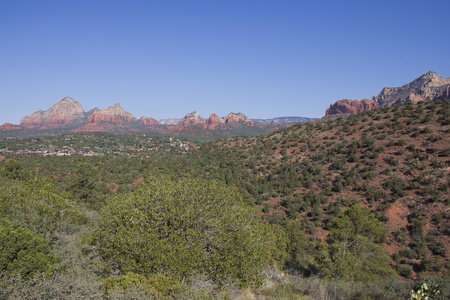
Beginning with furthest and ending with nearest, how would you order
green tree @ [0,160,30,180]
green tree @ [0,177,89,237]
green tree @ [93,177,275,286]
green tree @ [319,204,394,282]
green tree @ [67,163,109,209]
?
1. green tree @ [67,163,109,209]
2. green tree @ [0,160,30,180]
3. green tree @ [319,204,394,282]
4. green tree @ [0,177,89,237]
5. green tree @ [93,177,275,286]

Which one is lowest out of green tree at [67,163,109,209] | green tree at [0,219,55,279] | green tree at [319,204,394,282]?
green tree at [319,204,394,282]

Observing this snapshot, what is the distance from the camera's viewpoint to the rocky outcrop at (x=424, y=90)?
101 meters

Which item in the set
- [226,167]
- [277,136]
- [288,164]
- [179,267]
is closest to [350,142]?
[288,164]

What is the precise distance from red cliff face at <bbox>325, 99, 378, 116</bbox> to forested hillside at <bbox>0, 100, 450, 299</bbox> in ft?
402

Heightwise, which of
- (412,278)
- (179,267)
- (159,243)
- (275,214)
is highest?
(159,243)

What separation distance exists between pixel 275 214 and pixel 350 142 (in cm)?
2047

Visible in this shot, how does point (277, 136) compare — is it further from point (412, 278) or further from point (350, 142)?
point (412, 278)

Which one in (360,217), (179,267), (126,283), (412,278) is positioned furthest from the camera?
(360,217)

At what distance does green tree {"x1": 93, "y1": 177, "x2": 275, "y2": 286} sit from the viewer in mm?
Result: 9656

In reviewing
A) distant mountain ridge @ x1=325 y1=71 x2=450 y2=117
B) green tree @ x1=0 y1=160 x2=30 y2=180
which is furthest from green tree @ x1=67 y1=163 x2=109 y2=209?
distant mountain ridge @ x1=325 y1=71 x2=450 y2=117

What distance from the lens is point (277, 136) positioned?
57.1 metres

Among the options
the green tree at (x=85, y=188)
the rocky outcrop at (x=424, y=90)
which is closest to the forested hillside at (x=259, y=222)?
the green tree at (x=85, y=188)

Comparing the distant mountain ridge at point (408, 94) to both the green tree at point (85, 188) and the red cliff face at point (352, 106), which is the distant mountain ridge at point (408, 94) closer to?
the red cliff face at point (352, 106)

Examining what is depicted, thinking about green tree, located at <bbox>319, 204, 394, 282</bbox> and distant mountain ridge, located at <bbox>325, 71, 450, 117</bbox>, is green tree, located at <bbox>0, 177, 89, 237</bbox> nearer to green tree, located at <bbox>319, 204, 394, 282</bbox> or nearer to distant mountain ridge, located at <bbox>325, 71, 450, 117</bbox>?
green tree, located at <bbox>319, 204, 394, 282</bbox>
